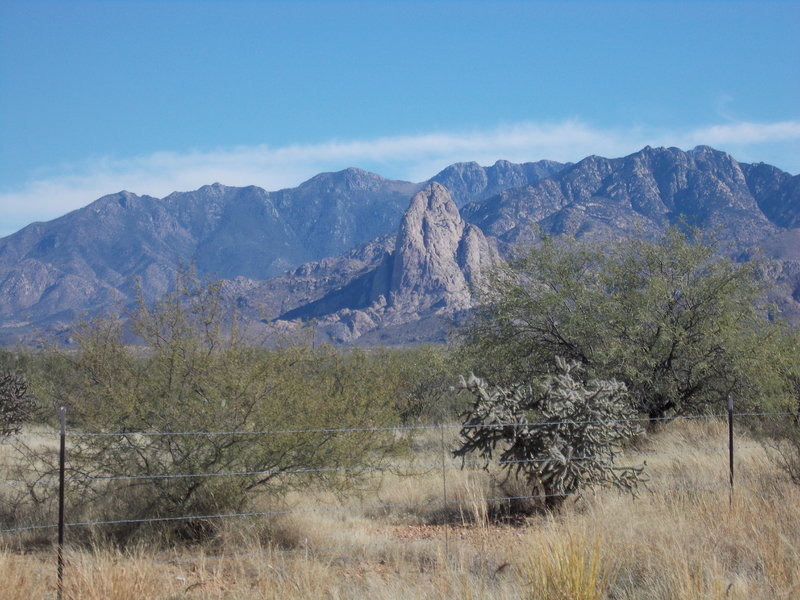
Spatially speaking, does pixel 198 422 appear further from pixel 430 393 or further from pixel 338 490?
pixel 430 393

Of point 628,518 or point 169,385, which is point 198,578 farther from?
point 628,518

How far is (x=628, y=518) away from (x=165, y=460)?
225 inches

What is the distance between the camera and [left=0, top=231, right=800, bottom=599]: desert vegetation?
687cm

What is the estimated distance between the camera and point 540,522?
33.1ft

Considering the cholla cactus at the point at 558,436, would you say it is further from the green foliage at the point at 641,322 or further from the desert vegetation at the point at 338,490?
the green foliage at the point at 641,322

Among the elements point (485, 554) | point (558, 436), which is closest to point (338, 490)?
point (485, 554)

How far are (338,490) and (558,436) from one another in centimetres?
306

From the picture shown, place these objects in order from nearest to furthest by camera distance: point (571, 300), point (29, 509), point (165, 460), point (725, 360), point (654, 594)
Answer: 1. point (654, 594)
2. point (165, 460)
3. point (29, 509)
4. point (725, 360)
5. point (571, 300)

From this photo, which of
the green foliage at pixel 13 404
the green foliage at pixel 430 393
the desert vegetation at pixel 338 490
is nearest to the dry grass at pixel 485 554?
the desert vegetation at pixel 338 490

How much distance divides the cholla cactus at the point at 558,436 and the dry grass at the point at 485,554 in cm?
42

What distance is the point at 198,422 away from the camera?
32.0ft

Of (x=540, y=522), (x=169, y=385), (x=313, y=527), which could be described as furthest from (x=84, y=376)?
(x=540, y=522)

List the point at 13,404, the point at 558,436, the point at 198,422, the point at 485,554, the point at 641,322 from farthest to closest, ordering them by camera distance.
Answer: the point at 13,404 < the point at 641,322 < the point at 558,436 < the point at 198,422 < the point at 485,554

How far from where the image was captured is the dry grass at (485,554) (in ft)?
20.7
